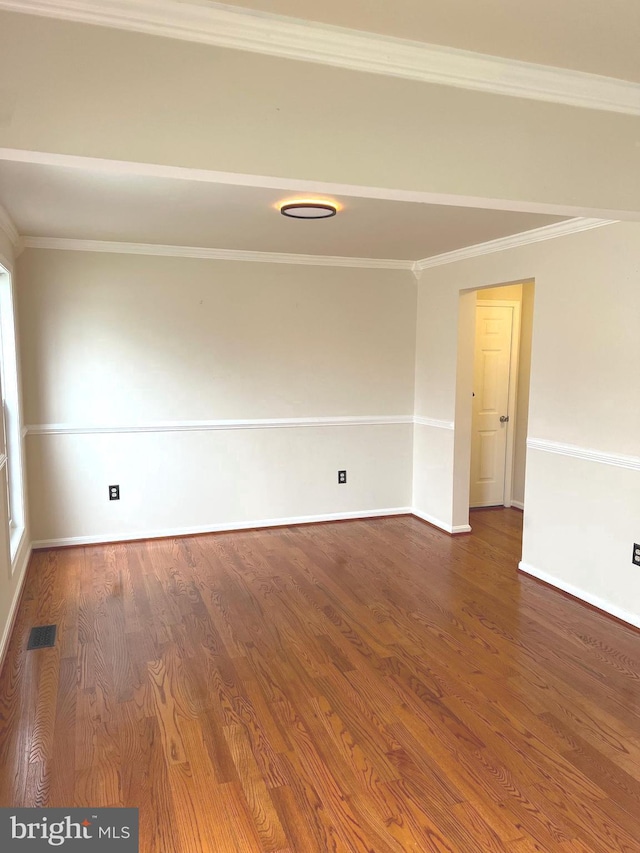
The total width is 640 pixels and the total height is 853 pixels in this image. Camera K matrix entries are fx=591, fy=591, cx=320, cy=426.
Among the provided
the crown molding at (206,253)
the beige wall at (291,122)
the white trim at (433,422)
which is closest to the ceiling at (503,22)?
the beige wall at (291,122)

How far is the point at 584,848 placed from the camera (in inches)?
69.6

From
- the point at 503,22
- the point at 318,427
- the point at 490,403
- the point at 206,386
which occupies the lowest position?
the point at 318,427

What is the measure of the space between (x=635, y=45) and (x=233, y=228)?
8.47 ft

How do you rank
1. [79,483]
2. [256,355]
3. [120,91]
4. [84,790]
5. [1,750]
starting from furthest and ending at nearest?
[256,355] → [79,483] → [1,750] → [84,790] → [120,91]

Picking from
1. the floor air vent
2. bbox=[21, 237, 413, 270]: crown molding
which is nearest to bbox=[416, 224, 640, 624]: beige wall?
bbox=[21, 237, 413, 270]: crown molding

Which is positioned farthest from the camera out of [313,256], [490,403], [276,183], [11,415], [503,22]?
[490,403]

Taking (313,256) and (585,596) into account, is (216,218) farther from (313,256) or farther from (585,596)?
(585,596)

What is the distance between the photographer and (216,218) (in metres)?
3.54

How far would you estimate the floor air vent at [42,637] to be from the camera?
9.87ft

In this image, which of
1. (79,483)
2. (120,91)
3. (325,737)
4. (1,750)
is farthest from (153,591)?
(120,91)

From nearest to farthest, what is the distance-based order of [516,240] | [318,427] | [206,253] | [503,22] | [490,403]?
1. [503,22]
2. [516,240]
3. [206,253]
4. [318,427]
5. [490,403]

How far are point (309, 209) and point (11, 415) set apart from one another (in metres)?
2.23

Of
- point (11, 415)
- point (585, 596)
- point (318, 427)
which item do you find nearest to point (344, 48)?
point (11, 415)

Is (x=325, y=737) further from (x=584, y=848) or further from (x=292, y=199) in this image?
(x=292, y=199)
